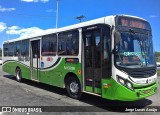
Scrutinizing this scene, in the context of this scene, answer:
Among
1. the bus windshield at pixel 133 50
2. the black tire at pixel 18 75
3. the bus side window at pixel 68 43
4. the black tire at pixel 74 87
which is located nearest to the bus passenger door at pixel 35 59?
the black tire at pixel 18 75

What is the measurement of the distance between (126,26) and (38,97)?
15.8 feet

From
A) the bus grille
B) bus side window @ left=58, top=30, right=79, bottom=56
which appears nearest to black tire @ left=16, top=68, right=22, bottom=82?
bus side window @ left=58, top=30, right=79, bottom=56

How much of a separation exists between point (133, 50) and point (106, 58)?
0.95 metres

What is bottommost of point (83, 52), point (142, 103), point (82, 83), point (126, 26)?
point (142, 103)

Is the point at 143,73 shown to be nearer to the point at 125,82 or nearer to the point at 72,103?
the point at 125,82

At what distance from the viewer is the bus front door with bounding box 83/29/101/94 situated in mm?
8766

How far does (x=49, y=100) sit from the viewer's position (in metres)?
9.80

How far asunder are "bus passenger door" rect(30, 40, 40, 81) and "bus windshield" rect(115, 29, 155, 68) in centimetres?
643

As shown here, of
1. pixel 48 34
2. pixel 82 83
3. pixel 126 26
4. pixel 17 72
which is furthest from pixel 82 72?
pixel 17 72

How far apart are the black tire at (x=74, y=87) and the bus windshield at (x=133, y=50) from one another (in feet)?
8.56

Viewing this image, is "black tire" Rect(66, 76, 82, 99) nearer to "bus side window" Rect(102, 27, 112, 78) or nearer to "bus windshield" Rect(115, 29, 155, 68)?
"bus side window" Rect(102, 27, 112, 78)

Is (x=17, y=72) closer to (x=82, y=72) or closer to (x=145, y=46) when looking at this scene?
(x=82, y=72)

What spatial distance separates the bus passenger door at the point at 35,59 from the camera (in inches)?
529

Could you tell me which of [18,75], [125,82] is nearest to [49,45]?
[125,82]
